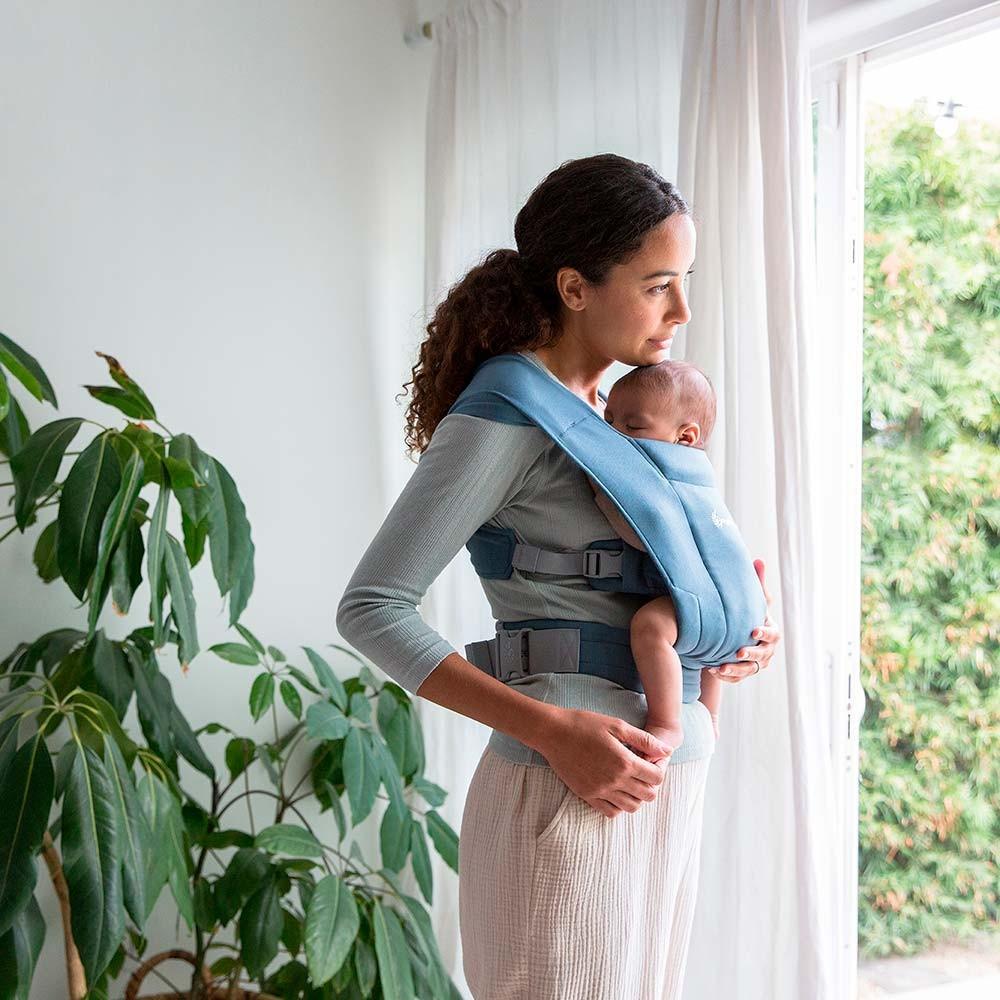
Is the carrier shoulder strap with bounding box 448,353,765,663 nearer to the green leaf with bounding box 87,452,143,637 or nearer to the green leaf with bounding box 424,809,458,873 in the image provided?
the green leaf with bounding box 87,452,143,637

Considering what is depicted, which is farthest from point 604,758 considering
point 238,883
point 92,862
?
point 238,883

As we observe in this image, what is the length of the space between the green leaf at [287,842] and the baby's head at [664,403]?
1.09 metres

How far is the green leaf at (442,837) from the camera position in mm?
2297

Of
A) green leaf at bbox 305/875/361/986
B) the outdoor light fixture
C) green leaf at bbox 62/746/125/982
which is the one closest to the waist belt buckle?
green leaf at bbox 62/746/125/982

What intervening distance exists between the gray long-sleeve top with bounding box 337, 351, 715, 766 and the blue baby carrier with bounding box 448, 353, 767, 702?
1cm

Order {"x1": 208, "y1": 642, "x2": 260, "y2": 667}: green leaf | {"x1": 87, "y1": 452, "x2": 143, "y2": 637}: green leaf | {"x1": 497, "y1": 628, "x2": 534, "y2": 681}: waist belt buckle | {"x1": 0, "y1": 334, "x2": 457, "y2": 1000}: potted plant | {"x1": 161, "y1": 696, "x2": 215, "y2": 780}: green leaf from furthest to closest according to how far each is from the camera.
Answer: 1. {"x1": 208, "y1": 642, "x2": 260, "y2": 667}: green leaf
2. {"x1": 161, "y1": 696, "x2": 215, "y2": 780}: green leaf
3. {"x1": 87, "y1": 452, "x2": 143, "y2": 637}: green leaf
4. {"x1": 0, "y1": 334, "x2": 457, "y2": 1000}: potted plant
5. {"x1": 497, "y1": 628, "x2": 534, "y2": 681}: waist belt buckle

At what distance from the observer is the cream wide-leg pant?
118 centimetres

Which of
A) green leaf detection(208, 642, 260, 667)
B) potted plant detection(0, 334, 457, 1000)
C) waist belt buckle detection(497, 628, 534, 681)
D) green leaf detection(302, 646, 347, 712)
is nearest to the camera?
waist belt buckle detection(497, 628, 534, 681)

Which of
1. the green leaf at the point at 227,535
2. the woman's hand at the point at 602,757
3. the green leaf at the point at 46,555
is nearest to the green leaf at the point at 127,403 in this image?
the green leaf at the point at 227,535

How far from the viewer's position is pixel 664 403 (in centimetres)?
133

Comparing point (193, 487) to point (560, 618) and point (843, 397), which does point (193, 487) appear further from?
Answer: point (843, 397)

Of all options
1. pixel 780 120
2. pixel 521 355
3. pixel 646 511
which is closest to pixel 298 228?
pixel 780 120

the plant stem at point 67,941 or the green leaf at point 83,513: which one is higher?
the green leaf at point 83,513

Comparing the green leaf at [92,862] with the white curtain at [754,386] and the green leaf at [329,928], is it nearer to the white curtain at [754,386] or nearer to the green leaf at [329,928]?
the green leaf at [329,928]
